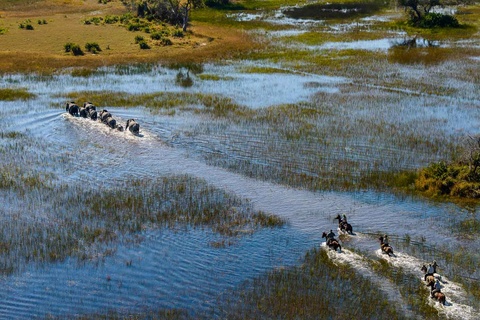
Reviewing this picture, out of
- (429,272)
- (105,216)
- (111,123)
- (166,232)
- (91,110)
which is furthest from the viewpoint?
(91,110)

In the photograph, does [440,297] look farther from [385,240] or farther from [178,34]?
[178,34]

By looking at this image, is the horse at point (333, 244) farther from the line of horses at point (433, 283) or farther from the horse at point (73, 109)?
the horse at point (73, 109)

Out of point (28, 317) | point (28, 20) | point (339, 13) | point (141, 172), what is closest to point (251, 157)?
point (141, 172)

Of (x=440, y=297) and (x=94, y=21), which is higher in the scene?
(x=94, y=21)

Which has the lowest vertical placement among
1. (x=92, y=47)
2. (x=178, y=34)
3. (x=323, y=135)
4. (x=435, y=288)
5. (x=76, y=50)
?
(x=435, y=288)

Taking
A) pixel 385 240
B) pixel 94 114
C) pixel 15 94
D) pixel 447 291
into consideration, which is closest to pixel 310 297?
pixel 447 291

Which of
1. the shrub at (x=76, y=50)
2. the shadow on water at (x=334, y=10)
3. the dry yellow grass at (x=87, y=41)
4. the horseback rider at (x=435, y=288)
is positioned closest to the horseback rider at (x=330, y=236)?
the horseback rider at (x=435, y=288)

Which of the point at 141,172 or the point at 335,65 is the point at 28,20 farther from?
the point at 141,172
